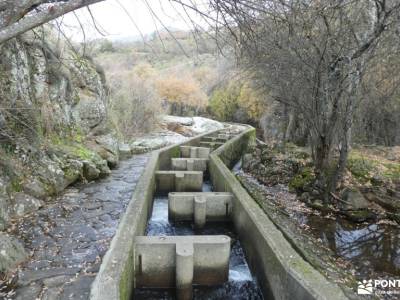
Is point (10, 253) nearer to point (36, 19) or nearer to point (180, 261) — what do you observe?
point (180, 261)

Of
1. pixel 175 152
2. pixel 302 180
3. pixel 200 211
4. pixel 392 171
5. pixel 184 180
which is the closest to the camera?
pixel 200 211

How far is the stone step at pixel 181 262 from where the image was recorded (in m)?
4.64

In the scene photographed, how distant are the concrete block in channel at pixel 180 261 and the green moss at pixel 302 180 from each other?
5323mm

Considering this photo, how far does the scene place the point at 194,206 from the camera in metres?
7.17

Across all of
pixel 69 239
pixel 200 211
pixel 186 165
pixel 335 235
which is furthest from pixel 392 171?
pixel 69 239

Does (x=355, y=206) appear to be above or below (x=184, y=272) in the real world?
below

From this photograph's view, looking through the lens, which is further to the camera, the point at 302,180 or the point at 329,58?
the point at 302,180

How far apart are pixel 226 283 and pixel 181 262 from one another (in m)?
1.02

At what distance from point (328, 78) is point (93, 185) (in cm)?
718

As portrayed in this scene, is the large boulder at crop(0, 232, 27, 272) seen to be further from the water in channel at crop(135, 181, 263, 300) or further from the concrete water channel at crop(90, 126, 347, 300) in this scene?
the water in channel at crop(135, 181, 263, 300)

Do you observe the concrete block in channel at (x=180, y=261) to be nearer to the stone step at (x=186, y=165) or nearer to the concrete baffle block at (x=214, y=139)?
the stone step at (x=186, y=165)

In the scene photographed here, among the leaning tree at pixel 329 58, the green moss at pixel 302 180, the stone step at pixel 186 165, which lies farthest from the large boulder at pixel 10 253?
the green moss at pixel 302 180

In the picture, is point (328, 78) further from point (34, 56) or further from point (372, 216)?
point (34, 56)

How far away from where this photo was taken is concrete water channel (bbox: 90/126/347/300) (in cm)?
374
